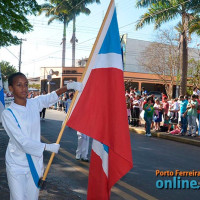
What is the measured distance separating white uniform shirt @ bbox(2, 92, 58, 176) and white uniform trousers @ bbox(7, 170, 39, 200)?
0.19ft

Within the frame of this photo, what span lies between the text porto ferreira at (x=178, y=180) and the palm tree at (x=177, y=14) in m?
11.6

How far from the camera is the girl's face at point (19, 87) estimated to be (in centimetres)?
289

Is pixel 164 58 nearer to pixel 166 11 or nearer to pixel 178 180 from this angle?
pixel 166 11

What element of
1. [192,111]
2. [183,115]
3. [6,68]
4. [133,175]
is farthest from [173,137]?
[6,68]

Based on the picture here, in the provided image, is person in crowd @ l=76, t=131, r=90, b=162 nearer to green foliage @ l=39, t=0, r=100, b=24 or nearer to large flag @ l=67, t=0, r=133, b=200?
large flag @ l=67, t=0, r=133, b=200

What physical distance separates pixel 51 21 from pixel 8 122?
42.9 meters

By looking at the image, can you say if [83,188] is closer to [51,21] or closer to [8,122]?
[8,122]

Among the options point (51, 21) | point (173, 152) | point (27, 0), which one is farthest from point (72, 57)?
point (173, 152)

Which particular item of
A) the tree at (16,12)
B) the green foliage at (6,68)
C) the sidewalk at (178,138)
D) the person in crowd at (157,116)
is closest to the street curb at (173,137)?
the sidewalk at (178,138)

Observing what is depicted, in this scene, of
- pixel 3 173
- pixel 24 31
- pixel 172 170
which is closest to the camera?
pixel 3 173

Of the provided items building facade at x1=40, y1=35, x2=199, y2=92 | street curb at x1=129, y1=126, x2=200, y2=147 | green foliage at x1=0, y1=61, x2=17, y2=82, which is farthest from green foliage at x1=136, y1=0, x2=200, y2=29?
green foliage at x1=0, y1=61, x2=17, y2=82

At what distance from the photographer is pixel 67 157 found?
23.8 ft

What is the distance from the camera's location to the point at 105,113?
3.27 meters

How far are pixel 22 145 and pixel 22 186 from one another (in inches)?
16.9
